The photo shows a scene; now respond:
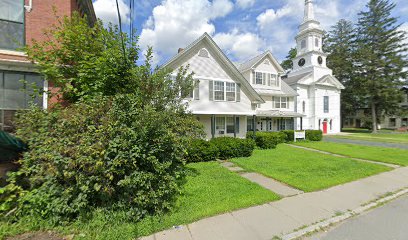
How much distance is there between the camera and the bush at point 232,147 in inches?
411

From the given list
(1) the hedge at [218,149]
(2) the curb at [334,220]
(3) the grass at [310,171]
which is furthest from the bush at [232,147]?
(2) the curb at [334,220]

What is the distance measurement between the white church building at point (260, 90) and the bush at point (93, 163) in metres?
3.53

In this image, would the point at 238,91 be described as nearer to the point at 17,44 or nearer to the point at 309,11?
the point at 17,44

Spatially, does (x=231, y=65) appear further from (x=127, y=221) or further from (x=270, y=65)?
(x=127, y=221)

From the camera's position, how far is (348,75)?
131 feet

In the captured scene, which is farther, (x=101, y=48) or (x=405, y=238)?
(x=101, y=48)

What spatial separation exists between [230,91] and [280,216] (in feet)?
42.8

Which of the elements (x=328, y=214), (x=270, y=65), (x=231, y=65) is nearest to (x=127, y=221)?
(x=328, y=214)

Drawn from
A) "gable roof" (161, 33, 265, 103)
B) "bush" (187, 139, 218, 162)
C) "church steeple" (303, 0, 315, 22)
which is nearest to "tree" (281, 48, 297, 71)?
"church steeple" (303, 0, 315, 22)

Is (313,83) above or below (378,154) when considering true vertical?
above

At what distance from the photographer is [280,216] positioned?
14.2 ft

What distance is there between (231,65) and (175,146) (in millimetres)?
12950

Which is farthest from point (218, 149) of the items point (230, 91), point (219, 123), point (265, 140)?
point (219, 123)

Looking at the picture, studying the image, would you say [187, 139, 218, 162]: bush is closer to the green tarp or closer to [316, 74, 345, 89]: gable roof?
the green tarp
